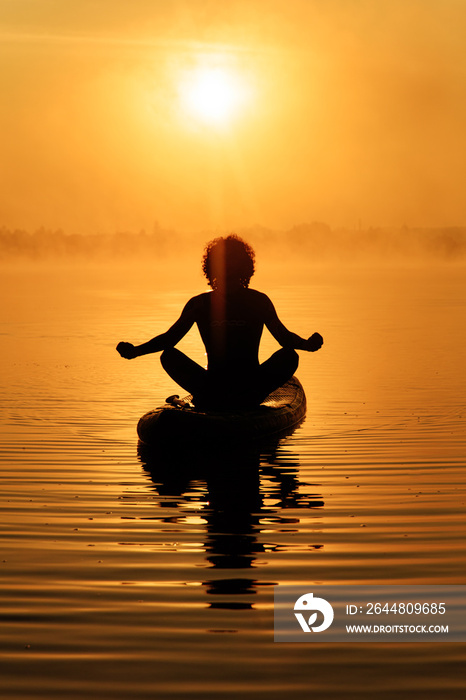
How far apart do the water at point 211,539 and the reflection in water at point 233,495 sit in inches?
0.9

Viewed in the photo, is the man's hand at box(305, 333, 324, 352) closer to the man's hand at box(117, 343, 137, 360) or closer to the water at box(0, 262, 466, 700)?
the water at box(0, 262, 466, 700)

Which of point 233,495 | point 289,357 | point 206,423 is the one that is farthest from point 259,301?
point 233,495

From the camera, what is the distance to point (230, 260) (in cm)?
1117

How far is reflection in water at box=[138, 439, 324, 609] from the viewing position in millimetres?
6734

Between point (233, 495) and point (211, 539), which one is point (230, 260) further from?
point (211, 539)

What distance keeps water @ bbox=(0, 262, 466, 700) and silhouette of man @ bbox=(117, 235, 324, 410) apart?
0.79 m

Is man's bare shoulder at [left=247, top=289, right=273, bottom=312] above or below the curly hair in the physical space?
below

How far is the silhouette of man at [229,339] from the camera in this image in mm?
11250

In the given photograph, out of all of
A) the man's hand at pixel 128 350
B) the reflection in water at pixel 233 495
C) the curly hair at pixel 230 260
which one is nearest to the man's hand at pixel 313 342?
the curly hair at pixel 230 260

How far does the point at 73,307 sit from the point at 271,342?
59.4ft

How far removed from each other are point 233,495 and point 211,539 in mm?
1673

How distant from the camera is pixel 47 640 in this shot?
17.8 ft

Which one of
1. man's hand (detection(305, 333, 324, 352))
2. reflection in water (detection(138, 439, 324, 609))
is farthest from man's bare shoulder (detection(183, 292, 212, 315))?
reflection in water (detection(138, 439, 324, 609))

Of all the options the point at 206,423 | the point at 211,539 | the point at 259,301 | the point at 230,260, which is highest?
the point at 230,260
